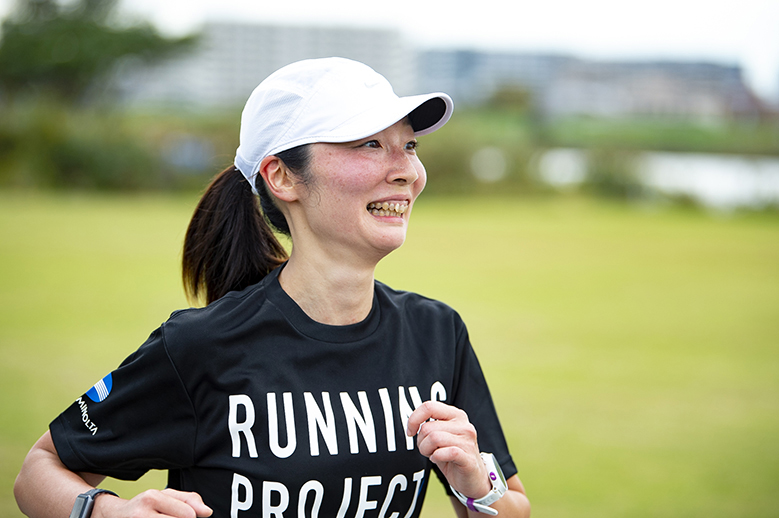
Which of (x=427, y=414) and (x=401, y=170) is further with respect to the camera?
(x=401, y=170)

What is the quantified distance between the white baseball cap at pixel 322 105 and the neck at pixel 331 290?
0.27 m

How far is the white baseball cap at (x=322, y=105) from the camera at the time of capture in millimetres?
1513

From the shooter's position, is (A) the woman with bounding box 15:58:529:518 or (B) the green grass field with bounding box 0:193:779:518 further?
(B) the green grass field with bounding box 0:193:779:518

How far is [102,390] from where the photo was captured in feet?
5.13

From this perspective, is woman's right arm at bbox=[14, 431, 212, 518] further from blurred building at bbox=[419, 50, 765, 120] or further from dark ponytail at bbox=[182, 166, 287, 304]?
blurred building at bbox=[419, 50, 765, 120]

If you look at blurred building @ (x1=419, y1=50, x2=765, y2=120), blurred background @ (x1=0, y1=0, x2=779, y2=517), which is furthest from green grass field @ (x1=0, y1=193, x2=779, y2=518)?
blurred building @ (x1=419, y1=50, x2=765, y2=120)

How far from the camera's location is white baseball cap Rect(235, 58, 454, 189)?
1.51 m

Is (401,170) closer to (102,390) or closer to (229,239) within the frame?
(229,239)

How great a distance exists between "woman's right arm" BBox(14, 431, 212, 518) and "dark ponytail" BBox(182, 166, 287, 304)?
53 cm

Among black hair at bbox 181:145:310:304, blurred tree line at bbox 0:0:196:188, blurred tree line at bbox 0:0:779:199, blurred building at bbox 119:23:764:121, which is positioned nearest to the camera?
black hair at bbox 181:145:310:304

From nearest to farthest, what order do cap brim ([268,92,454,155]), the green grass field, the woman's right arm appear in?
the woman's right arm, cap brim ([268,92,454,155]), the green grass field

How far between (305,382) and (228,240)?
1.61ft

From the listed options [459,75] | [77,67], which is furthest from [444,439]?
[459,75]

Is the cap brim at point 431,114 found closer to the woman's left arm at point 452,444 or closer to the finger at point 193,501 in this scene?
the woman's left arm at point 452,444
